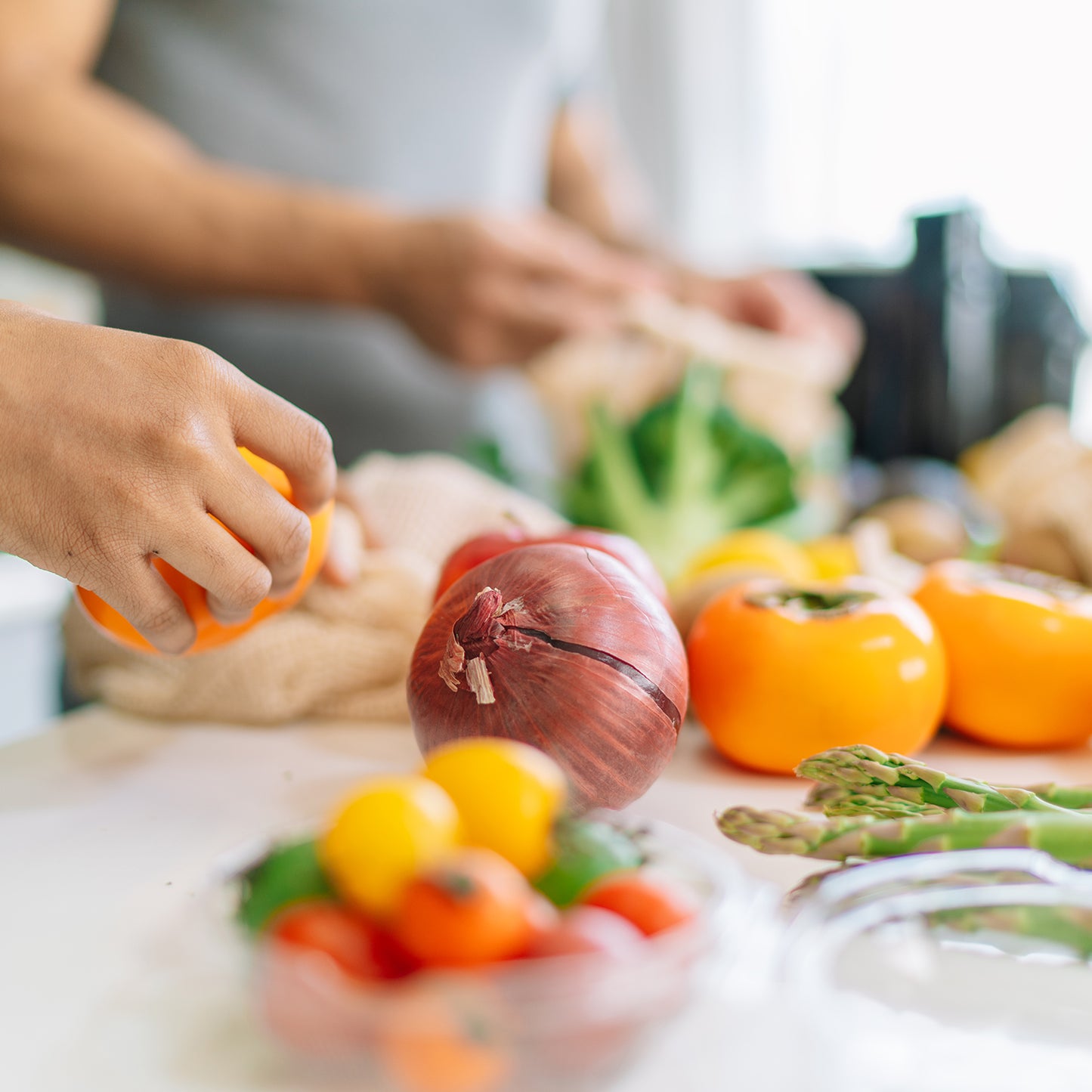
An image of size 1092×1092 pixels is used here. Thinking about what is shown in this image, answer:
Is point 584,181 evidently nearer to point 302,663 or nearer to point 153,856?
point 302,663

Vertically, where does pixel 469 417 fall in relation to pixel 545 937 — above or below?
below

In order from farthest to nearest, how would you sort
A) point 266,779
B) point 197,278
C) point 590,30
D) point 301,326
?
1. point 590,30
2. point 301,326
3. point 197,278
4. point 266,779

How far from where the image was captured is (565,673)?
45 cm

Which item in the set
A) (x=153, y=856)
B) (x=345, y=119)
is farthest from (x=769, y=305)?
(x=153, y=856)

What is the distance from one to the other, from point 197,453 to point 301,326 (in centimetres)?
92

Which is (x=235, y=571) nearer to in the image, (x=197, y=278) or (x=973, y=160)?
(x=197, y=278)

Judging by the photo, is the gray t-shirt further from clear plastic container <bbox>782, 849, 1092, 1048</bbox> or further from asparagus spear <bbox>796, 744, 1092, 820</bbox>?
clear plastic container <bbox>782, 849, 1092, 1048</bbox>

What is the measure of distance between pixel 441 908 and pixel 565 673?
20 centimetres

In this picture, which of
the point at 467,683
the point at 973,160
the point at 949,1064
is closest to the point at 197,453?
the point at 467,683

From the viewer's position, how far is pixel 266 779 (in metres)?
0.60

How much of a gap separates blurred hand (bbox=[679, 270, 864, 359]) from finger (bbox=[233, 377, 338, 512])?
1043 mm

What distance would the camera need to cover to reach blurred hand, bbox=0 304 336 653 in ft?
1.51

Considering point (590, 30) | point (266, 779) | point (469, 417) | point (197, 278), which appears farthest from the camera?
point (590, 30)

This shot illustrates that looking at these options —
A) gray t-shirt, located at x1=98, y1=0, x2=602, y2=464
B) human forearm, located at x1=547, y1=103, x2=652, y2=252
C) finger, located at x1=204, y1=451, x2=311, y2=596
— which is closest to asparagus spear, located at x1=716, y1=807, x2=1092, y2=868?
finger, located at x1=204, y1=451, x2=311, y2=596
